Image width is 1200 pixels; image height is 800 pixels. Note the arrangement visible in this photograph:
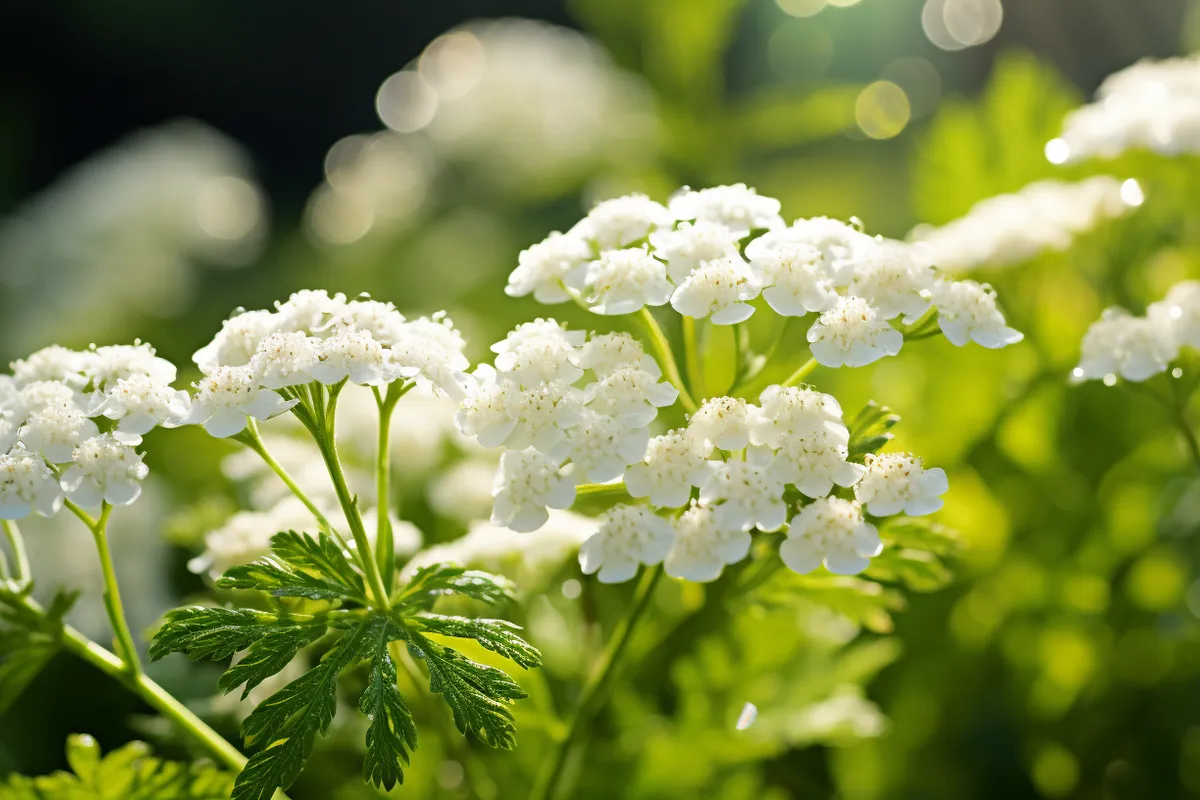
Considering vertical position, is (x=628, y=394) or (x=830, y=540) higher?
(x=628, y=394)

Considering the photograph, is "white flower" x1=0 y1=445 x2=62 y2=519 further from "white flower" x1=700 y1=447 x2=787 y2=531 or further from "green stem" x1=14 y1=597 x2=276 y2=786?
"white flower" x1=700 y1=447 x2=787 y2=531

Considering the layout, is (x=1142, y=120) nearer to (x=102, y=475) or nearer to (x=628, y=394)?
(x=628, y=394)

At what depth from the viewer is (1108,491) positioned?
1408mm

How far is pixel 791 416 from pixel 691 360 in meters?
0.18

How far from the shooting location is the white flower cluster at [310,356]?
2.49 feet

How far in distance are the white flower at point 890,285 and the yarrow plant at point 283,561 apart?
1.02 feet

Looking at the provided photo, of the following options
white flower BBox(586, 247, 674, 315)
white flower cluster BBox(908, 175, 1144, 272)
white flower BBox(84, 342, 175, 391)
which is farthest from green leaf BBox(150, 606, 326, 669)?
white flower cluster BBox(908, 175, 1144, 272)

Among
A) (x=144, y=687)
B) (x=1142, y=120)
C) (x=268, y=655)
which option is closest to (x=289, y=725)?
(x=268, y=655)

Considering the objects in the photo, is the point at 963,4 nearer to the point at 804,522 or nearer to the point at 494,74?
the point at 494,74

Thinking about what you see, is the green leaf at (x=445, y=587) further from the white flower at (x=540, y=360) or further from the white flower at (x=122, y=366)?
the white flower at (x=122, y=366)

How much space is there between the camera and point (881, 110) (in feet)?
5.91

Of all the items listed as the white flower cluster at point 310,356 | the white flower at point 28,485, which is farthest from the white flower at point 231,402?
the white flower at point 28,485

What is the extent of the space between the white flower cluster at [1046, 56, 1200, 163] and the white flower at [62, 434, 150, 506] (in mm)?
1050

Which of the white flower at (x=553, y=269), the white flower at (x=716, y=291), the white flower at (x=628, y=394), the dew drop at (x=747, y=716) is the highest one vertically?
the white flower at (x=553, y=269)
